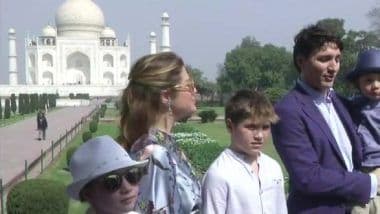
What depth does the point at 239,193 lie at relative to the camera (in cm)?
192

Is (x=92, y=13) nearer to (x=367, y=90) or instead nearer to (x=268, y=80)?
(x=268, y=80)

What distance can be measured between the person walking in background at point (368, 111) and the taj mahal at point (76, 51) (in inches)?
1993

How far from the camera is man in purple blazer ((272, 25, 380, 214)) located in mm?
1845

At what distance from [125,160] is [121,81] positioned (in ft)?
183

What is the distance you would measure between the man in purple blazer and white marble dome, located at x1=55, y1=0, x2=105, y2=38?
53.7 m

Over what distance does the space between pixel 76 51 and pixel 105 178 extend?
54.7 m

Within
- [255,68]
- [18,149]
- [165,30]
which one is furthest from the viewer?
[165,30]

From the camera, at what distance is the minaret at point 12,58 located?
54.8 metres

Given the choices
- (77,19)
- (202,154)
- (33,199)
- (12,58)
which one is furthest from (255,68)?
(33,199)

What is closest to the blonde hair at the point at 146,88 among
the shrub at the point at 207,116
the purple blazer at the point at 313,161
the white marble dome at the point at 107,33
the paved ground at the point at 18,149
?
the purple blazer at the point at 313,161

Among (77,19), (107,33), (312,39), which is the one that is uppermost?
(77,19)

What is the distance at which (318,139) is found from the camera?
6.21ft

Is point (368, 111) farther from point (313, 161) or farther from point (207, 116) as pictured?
point (207, 116)

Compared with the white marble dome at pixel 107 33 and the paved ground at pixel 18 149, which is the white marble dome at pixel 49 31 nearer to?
the white marble dome at pixel 107 33
